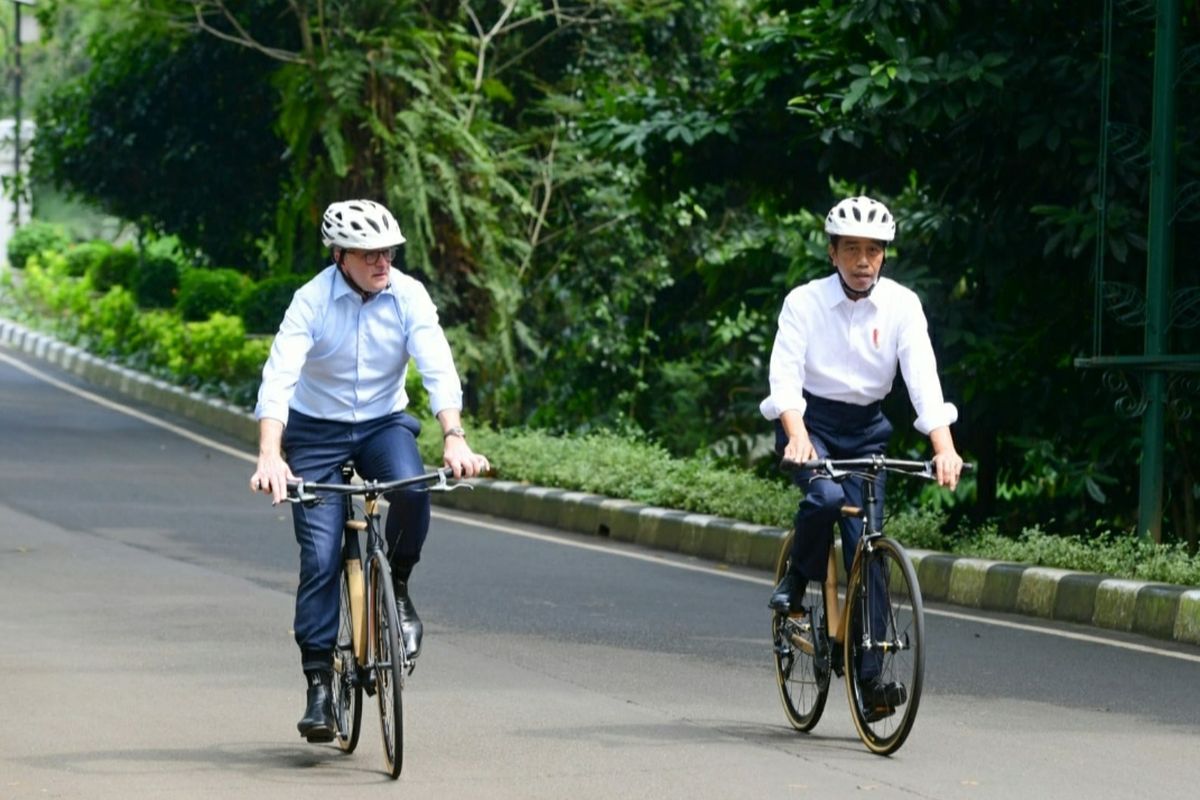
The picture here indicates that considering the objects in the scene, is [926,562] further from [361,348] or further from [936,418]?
[361,348]

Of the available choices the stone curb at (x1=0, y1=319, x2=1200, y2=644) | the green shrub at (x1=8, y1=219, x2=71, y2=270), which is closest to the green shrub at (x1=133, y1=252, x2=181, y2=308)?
the stone curb at (x1=0, y1=319, x2=1200, y2=644)

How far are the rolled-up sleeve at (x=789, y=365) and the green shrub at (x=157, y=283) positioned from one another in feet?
80.4

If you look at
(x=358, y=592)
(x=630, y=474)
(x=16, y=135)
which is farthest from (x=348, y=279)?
(x=16, y=135)

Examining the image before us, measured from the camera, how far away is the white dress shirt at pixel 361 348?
25.5 feet

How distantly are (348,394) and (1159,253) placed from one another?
6.90 metres

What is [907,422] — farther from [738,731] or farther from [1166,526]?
[738,731]

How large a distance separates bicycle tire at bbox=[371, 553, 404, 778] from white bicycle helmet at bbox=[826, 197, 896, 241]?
199cm

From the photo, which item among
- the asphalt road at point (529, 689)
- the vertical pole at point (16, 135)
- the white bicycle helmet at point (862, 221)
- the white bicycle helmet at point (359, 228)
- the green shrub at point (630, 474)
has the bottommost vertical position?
the asphalt road at point (529, 689)

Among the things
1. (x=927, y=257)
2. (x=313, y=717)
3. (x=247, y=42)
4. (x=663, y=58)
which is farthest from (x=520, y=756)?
(x=663, y=58)

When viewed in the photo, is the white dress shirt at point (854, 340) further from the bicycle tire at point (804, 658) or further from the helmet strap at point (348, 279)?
the helmet strap at point (348, 279)

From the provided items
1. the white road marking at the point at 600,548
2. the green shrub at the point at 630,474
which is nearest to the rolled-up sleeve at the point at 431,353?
the white road marking at the point at 600,548

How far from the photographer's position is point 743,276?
17625mm

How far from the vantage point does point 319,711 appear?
25.3 feet

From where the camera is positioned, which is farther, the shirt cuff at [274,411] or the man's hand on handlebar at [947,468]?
the man's hand on handlebar at [947,468]
